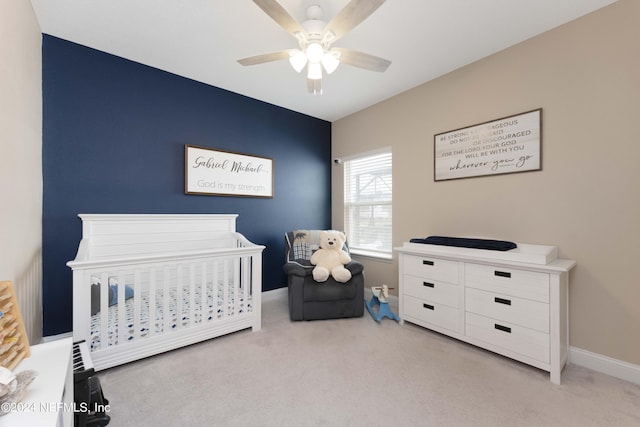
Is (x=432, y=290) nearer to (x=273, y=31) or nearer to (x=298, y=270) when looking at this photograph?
(x=298, y=270)

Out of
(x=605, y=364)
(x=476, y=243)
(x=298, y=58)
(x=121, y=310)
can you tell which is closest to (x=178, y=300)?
(x=121, y=310)

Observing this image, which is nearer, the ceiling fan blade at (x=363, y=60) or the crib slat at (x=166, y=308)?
the ceiling fan blade at (x=363, y=60)

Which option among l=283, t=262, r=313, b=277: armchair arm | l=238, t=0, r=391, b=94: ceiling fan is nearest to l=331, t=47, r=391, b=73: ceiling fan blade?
l=238, t=0, r=391, b=94: ceiling fan

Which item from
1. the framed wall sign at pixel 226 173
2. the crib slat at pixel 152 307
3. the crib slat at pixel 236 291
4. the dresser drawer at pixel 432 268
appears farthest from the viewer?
the framed wall sign at pixel 226 173

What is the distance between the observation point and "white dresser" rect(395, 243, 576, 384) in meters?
1.79

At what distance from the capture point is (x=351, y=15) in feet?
4.71

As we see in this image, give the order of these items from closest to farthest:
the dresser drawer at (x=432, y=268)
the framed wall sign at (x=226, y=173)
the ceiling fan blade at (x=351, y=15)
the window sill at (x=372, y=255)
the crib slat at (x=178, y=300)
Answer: the ceiling fan blade at (x=351, y=15) → the crib slat at (x=178, y=300) → the dresser drawer at (x=432, y=268) → the framed wall sign at (x=226, y=173) → the window sill at (x=372, y=255)

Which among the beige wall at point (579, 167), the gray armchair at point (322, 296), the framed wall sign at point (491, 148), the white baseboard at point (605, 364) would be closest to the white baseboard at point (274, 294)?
the gray armchair at point (322, 296)

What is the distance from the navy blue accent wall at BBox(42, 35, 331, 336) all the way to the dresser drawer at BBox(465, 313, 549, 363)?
7.28ft

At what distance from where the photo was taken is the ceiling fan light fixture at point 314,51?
5.43 ft

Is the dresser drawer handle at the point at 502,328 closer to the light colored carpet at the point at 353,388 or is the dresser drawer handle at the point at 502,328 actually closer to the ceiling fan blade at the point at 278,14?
the light colored carpet at the point at 353,388

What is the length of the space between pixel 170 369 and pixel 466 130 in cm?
311

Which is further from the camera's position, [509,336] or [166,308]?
[166,308]

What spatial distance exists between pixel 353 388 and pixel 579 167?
2182mm
